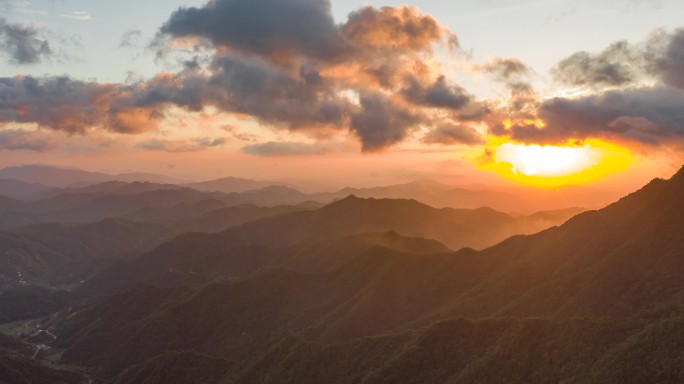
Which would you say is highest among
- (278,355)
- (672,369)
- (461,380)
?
(672,369)

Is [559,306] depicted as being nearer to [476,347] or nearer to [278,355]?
[476,347]

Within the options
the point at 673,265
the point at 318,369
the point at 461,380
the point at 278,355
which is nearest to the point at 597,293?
the point at 673,265

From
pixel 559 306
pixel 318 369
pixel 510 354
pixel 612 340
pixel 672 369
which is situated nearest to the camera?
pixel 672 369

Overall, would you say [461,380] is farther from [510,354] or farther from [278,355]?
[278,355]

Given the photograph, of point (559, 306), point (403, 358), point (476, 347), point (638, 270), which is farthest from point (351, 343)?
point (638, 270)

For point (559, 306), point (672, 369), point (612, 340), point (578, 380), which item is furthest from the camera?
point (559, 306)

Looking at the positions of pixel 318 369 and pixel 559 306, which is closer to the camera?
pixel 318 369

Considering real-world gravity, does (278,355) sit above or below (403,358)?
below

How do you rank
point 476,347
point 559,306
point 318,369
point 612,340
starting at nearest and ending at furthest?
point 612,340 → point 476,347 → point 318,369 → point 559,306

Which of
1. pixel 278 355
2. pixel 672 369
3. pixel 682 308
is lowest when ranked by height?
pixel 278 355
